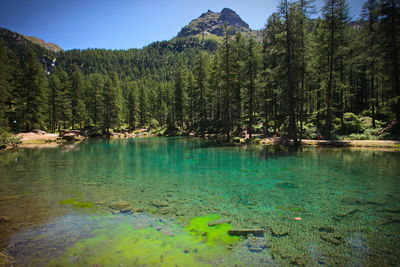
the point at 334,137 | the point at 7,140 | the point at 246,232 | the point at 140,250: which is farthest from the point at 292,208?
the point at 7,140

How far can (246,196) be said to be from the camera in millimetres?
9711

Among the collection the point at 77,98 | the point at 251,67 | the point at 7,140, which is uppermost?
the point at 77,98

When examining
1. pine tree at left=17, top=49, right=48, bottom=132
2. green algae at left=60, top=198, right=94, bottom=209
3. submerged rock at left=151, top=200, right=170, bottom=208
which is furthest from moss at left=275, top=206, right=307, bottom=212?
pine tree at left=17, top=49, right=48, bottom=132

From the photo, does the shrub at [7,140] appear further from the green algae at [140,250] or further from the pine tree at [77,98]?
the green algae at [140,250]

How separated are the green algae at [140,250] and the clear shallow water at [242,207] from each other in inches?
2.5

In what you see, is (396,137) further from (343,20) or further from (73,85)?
(73,85)

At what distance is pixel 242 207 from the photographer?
27.5 feet

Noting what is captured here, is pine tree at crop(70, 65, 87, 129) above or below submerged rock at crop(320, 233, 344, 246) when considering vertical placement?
above

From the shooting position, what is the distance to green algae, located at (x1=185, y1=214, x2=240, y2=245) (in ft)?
19.3

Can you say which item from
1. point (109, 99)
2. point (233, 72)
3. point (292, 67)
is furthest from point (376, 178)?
point (109, 99)

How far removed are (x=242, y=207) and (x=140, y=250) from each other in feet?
14.1

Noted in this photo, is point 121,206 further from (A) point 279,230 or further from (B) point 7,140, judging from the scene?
(B) point 7,140

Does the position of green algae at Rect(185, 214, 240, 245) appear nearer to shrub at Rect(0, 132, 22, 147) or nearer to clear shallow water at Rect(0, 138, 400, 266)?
clear shallow water at Rect(0, 138, 400, 266)

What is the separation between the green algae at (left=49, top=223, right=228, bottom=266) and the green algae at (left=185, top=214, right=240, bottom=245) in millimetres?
225
